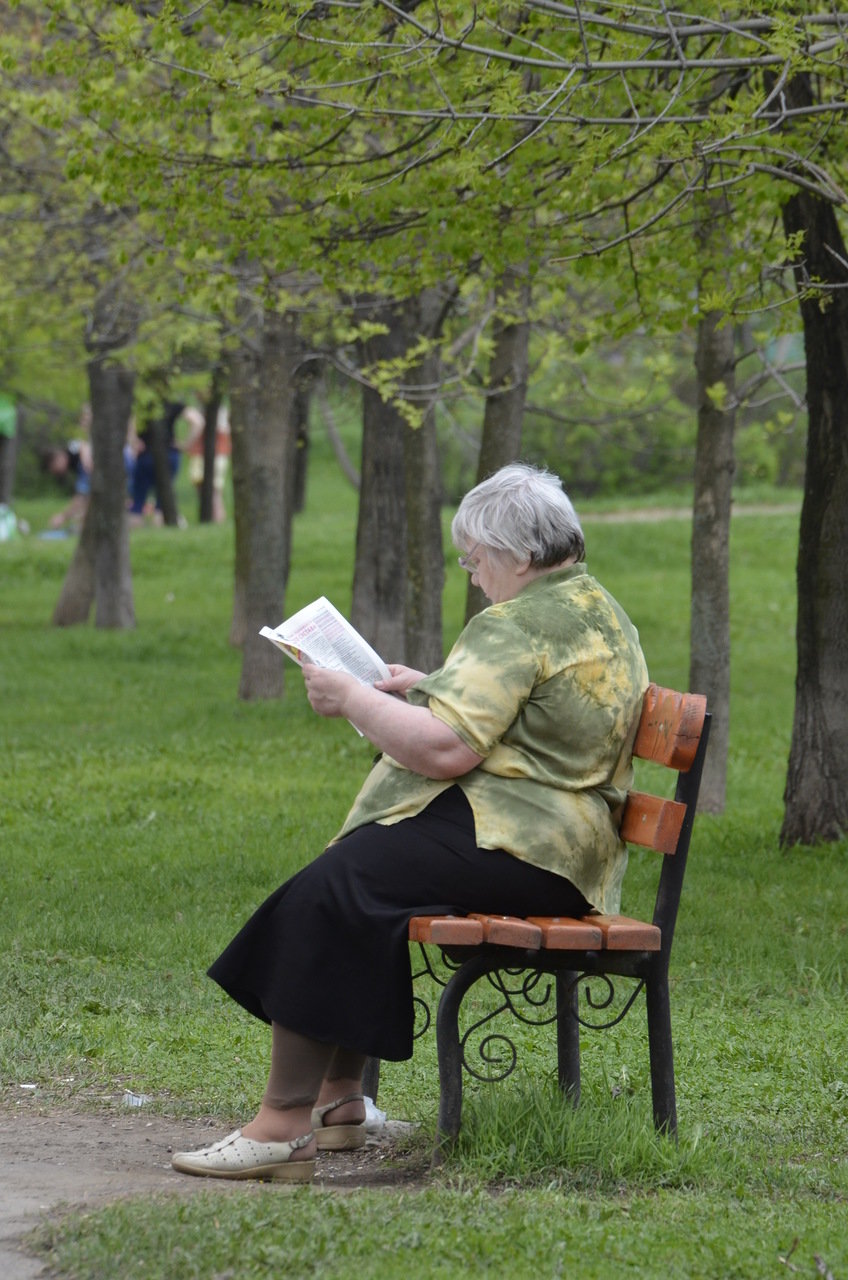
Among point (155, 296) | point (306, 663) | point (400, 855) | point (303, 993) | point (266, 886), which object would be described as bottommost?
point (266, 886)

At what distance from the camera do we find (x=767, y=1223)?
355 cm

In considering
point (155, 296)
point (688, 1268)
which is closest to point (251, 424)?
point (155, 296)

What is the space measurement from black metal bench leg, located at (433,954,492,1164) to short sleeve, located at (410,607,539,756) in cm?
49

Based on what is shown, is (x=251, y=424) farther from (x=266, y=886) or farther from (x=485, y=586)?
(x=485, y=586)

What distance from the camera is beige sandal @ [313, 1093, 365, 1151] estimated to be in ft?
14.1

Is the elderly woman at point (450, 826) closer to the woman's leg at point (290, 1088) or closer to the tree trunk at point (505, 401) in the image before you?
the woman's leg at point (290, 1088)

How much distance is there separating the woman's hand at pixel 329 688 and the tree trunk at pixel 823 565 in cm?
445

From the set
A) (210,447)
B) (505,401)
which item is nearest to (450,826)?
(505,401)

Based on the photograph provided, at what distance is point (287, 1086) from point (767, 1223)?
3.62 feet

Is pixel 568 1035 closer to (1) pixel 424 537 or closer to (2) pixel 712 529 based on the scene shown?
(2) pixel 712 529

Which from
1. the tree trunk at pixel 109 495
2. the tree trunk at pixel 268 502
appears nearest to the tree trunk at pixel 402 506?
the tree trunk at pixel 268 502

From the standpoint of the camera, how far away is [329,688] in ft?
13.3

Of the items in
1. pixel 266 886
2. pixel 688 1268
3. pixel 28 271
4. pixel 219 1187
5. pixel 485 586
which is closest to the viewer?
pixel 688 1268

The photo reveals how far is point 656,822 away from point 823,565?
4.30 m
